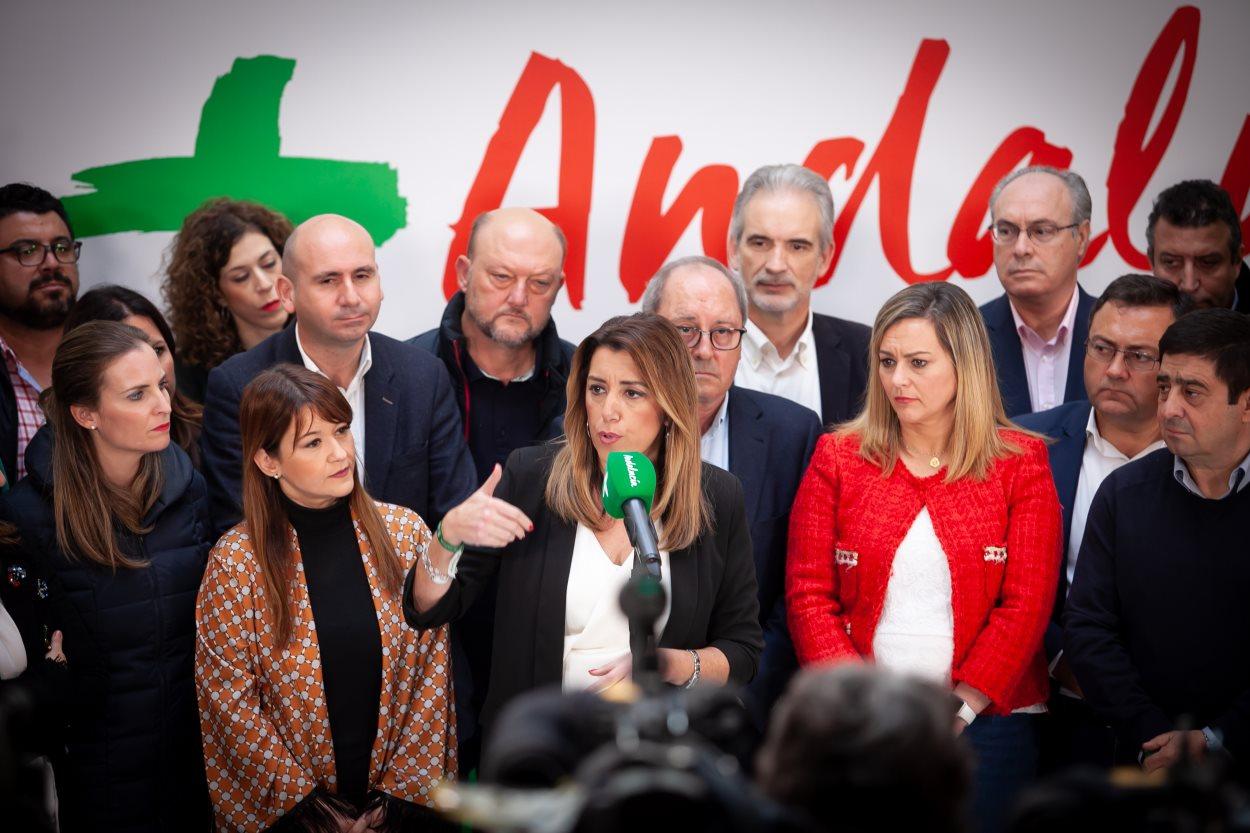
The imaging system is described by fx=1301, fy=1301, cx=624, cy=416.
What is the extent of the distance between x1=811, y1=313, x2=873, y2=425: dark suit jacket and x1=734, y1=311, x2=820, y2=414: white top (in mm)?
43

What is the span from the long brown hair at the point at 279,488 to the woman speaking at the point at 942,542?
1125 mm

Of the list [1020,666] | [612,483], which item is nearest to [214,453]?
[612,483]

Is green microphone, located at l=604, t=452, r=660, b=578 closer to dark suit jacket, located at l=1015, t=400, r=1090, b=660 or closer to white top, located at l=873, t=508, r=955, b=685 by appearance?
white top, located at l=873, t=508, r=955, b=685

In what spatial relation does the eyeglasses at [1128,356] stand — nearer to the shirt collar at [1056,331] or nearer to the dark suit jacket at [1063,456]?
the dark suit jacket at [1063,456]

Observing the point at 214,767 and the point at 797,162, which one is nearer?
the point at 214,767

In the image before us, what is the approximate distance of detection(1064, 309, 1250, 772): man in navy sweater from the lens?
3.28 metres

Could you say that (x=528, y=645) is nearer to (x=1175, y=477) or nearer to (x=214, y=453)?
(x=214, y=453)

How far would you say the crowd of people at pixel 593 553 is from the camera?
3.12m

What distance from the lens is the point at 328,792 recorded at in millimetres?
3217

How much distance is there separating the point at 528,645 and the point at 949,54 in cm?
304

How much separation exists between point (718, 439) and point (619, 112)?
1.55 meters

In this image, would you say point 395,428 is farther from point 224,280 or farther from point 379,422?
point 224,280

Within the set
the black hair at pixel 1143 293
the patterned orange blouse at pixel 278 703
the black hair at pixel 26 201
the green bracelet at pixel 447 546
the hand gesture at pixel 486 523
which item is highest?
the black hair at pixel 26 201

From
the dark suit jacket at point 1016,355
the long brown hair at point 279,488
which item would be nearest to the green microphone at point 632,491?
the long brown hair at point 279,488
